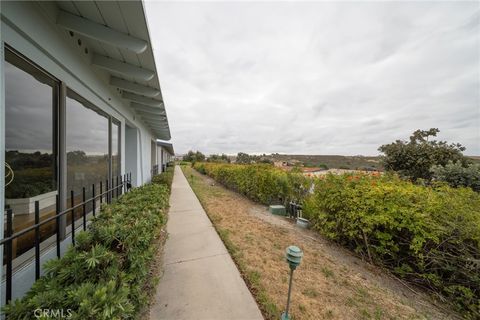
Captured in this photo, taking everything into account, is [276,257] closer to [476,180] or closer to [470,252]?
[470,252]

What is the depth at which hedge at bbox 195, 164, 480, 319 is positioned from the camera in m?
2.53

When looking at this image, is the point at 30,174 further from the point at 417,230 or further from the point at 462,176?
the point at 462,176

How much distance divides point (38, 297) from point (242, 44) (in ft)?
29.3

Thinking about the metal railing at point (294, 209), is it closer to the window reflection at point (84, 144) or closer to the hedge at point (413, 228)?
the hedge at point (413, 228)

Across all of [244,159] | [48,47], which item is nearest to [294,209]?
[48,47]

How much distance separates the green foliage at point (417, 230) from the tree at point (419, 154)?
22.7 ft

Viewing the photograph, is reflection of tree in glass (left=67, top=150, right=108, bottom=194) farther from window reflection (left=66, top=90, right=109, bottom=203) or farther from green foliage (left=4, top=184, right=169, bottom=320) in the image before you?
green foliage (left=4, top=184, right=169, bottom=320)

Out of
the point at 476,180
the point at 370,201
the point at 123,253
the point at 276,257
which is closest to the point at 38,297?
the point at 123,253

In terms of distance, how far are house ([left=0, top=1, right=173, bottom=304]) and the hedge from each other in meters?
4.57

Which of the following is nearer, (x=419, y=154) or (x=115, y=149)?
(x=115, y=149)

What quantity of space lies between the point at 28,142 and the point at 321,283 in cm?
427

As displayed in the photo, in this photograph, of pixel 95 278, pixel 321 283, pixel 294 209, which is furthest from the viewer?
pixel 294 209

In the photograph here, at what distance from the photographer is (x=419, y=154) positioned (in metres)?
9.00

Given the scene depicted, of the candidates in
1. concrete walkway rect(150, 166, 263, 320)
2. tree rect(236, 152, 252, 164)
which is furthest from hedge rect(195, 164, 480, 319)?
tree rect(236, 152, 252, 164)
